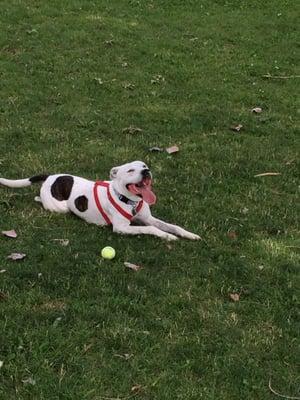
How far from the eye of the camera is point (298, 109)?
11.4 metres

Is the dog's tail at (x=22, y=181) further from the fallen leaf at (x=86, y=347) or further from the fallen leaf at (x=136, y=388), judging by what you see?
the fallen leaf at (x=136, y=388)

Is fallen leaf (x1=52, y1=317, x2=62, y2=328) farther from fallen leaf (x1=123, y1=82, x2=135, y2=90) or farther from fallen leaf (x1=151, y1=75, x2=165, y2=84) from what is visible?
fallen leaf (x1=151, y1=75, x2=165, y2=84)

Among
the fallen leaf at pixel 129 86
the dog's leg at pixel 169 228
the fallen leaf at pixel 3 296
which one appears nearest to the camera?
the fallen leaf at pixel 3 296

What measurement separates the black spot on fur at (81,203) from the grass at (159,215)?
16 centimetres

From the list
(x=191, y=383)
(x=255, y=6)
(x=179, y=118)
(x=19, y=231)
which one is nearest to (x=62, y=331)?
(x=191, y=383)

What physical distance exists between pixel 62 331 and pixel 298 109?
758cm

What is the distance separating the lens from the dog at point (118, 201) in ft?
21.8

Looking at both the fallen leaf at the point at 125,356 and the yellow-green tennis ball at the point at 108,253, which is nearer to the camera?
the fallen leaf at the point at 125,356

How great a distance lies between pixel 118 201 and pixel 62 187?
813 millimetres

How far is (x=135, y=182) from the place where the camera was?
6.58 meters

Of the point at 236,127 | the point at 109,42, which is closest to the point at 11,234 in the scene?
the point at 236,127

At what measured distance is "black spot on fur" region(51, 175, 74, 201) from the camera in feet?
23.5

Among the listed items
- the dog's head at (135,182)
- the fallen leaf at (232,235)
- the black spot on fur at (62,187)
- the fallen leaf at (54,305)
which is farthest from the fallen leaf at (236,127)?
the fallen leaf at (54,305)

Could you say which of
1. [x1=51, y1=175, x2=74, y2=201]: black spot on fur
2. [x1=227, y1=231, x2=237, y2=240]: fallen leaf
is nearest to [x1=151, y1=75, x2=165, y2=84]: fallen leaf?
[x1=51, y1=175, x2=74, y2=201]: black spot on fur
